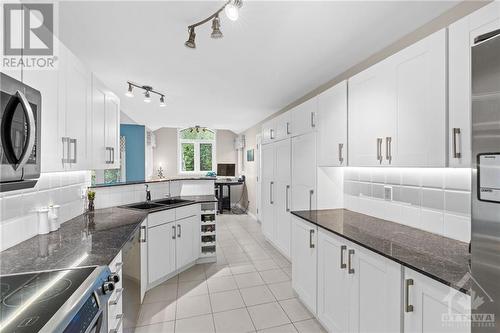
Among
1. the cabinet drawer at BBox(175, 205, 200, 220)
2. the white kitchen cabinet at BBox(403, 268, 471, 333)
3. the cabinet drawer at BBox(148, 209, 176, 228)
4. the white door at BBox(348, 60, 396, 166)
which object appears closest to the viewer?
the white kitchen cabinet at BBox(403, 268, 471, 333)

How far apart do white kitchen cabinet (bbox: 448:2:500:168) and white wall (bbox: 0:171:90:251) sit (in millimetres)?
2718

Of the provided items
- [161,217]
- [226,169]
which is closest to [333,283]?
[161,217]

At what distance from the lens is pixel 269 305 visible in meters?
2.46

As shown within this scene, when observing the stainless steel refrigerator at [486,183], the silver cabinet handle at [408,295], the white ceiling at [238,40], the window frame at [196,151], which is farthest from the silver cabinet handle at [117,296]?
the window frame at [196,151]

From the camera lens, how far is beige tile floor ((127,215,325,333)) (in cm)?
216

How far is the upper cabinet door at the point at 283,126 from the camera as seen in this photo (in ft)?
11.4

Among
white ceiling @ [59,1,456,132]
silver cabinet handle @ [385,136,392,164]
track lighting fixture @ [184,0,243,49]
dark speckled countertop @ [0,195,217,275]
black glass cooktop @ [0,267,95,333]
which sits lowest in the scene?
black glass cooktop @ [0,267,95,333]

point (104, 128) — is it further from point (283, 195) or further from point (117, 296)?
point (283, 195)

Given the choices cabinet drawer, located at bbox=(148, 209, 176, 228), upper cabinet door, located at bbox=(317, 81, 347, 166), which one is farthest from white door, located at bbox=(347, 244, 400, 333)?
cabinet drawer, located at bbox=(148, 209, 176, 228)

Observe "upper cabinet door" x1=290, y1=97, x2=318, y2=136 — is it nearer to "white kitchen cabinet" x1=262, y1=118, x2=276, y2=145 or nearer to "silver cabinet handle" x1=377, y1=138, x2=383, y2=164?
"white kitchen cabinet" x1=262, y1=118, x2=276, y2=145

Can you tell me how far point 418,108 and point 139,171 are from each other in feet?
19.7

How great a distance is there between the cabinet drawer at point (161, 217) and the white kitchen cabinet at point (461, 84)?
2.70 m

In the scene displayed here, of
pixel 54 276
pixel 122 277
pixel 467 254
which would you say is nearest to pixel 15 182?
pixel 54 276

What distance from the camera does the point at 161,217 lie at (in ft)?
9.21
